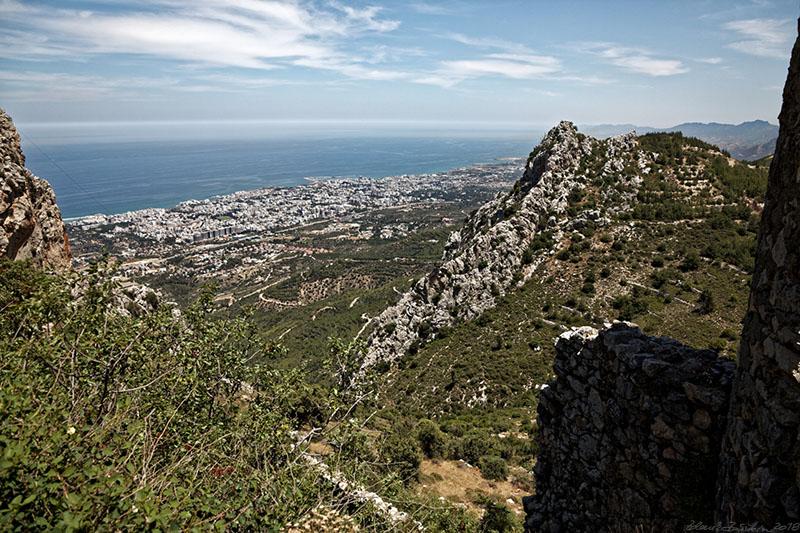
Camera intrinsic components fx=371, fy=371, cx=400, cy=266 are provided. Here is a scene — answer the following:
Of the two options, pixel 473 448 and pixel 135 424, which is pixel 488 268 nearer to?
pixel 473 448

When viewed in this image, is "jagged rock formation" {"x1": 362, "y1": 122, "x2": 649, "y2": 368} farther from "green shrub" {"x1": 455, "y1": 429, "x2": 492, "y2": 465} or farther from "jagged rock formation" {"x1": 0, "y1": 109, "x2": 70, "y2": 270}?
"jagged rock formation" {"x1": 0, "y1": 109, "x2": 70, "y2": 270}

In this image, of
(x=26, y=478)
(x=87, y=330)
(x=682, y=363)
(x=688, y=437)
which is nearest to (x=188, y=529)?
(x=26, y=478)

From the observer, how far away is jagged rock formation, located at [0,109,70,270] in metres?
13.8

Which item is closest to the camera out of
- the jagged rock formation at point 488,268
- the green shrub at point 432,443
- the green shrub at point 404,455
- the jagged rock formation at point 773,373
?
the jagged rock formation at point 773,373

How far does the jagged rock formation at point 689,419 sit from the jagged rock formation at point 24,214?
56.6 feet

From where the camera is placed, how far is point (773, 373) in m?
3.33

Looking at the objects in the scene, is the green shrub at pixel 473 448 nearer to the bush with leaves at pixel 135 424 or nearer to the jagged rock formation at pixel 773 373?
the bush with leaves at pixel 135 424

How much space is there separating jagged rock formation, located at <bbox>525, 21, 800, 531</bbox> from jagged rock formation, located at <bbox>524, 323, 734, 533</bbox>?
16mm

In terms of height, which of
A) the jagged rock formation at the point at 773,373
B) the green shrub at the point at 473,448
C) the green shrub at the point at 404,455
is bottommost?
the green shrub at the point at 473,448

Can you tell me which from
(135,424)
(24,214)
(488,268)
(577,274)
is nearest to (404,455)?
(135,424)

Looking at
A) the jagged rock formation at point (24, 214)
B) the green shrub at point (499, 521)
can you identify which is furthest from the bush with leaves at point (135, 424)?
the jagged rock formation at point (24, 214)

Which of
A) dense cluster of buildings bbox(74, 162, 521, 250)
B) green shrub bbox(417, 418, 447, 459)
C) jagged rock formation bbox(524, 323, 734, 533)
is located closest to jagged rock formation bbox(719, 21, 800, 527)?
jagged rock formation bbox(524, 323, 734, 533)

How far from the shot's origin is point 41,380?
487cm

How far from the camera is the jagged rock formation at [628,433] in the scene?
4500 millimetres
